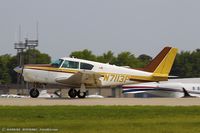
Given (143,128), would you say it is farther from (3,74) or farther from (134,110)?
(3,74)

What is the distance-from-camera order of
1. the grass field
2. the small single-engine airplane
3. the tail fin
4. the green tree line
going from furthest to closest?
1. the green tree line
2. the tail fin
3. the small single-engine airplane
4. the grass field

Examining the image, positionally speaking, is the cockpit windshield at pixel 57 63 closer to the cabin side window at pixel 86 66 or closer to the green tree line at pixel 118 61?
the cabin side window at pixel 86 66

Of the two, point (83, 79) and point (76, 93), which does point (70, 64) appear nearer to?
point (83, 79)

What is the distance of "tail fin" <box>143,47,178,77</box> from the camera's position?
3394 cm

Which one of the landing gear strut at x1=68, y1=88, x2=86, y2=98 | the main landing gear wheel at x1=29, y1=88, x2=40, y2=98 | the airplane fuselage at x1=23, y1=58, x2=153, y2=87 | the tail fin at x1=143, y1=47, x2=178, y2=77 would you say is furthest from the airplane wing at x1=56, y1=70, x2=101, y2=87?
the tail fin at x1=143, y1=47, x2=178, y2=77

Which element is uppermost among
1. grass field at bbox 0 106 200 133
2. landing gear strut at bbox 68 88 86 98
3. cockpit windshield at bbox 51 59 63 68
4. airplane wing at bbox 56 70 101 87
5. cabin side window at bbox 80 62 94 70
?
cockpit windshield at bbox 51 59 63 68

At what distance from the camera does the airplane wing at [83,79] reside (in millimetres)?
31656

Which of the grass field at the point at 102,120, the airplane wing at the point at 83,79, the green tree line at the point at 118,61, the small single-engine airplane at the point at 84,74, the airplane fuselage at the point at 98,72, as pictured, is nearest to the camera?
the grass field at the point at 102,120

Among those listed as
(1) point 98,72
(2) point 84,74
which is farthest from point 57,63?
(1) point 98,72

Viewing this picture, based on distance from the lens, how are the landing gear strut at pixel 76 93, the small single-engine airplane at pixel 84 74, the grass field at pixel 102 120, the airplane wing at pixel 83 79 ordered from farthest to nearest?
1. the landing gear strut at pixel 76 93
2. the small single-engine airplane at pixel 84 74
3. the airplane wing at pixel 83 79
4. the grass field at pixel 102 120

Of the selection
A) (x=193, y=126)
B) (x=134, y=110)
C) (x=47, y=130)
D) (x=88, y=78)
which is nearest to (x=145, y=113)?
(x=134, y=110)

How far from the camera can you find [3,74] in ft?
388

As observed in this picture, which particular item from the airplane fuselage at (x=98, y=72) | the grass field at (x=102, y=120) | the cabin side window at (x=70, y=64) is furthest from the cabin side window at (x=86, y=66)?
the grass field at (x=102, y=120)

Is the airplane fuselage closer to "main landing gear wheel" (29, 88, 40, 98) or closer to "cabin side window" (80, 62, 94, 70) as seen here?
"cabin side window" (80, 62, 94, 70)
